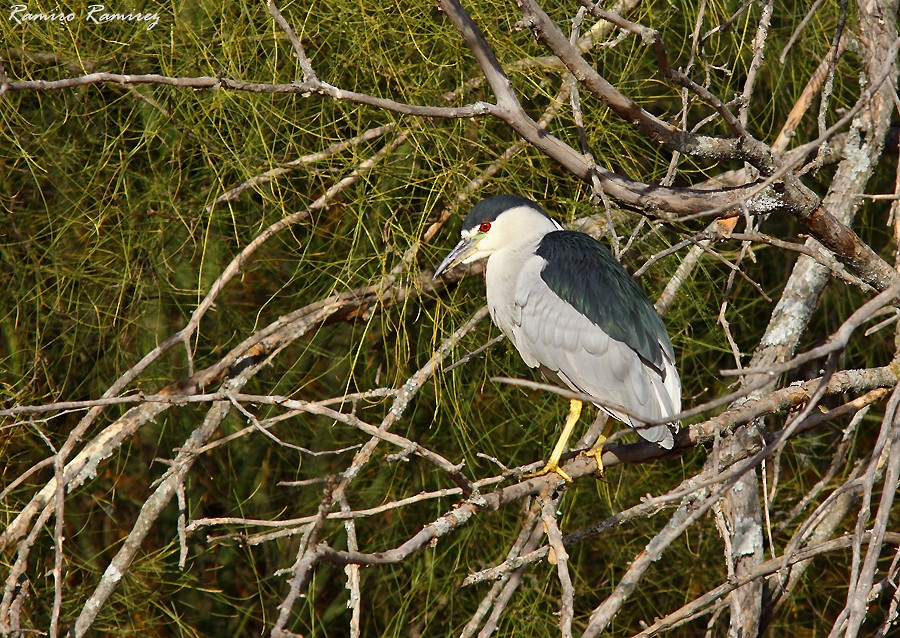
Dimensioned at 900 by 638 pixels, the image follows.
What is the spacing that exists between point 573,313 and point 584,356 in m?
0.09

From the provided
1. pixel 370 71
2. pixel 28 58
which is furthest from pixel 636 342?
pixel 28 58

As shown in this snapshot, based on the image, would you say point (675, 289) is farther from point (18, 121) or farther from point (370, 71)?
point (18, 121)

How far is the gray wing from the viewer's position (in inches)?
72.2

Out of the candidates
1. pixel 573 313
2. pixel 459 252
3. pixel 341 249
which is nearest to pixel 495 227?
pixel 459 252

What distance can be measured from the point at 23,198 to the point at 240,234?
0.52 meters

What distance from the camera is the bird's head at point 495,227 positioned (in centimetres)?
192

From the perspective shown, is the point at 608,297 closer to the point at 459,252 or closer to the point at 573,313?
the point at 573,313

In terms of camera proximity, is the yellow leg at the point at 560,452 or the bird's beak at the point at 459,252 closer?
the yellow leg at the point at 560,452

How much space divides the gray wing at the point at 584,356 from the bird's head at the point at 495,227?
0.11 metres

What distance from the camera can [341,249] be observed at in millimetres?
2203

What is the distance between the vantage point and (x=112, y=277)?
84.0 inches

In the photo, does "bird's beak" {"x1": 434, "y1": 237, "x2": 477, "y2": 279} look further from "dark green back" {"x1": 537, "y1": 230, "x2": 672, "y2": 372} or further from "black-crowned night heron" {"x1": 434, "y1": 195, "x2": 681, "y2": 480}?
"dark green back" {"x1": 537, "y1": 230, "x2": 672, "y2": 372}

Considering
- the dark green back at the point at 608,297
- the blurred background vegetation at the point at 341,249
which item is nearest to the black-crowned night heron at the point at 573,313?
the dark green back at the point at 608,297

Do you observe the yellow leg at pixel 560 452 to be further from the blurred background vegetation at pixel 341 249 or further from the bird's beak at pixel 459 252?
the bird's beak at pixel 459 252
